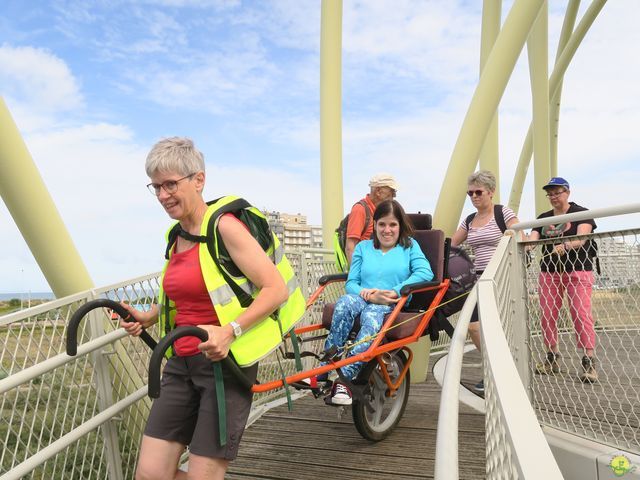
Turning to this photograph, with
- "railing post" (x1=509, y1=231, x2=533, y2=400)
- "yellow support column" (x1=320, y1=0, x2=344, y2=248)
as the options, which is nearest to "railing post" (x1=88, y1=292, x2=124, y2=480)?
"railing post" (x1=509, y1=231, x2=533, y2=400)

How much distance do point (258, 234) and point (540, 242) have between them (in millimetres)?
2612

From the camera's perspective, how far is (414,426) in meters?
4.67

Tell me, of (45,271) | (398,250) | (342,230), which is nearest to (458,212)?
(342,230)

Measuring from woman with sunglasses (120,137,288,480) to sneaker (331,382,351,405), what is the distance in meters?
1.42

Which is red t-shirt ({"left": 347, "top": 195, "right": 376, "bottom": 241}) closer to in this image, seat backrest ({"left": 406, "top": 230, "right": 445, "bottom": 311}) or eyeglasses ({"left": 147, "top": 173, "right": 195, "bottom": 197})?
seat backrest ({"left": 406, "top": 230, "right": 445, "bottom": 311})

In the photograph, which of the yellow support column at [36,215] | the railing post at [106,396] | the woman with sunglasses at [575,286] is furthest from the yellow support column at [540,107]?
the railing post at [106,396]

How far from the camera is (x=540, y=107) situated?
15.9 metres

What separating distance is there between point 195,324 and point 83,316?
59 centimetres

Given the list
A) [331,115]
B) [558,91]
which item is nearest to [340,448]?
[331,115]

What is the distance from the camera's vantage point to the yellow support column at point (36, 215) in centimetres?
370

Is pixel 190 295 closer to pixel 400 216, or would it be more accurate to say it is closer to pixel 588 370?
pixel 400 216

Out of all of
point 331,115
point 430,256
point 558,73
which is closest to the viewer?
point 430,256

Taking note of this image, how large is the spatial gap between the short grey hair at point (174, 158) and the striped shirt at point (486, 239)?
11.7ft

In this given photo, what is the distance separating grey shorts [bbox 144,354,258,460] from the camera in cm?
231
